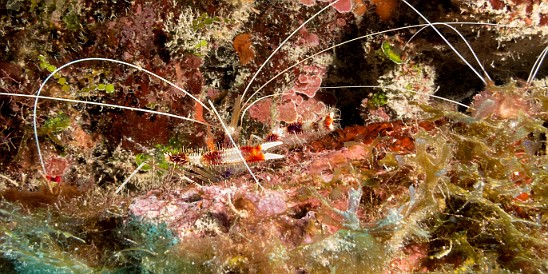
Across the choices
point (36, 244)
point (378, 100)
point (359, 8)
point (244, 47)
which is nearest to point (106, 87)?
point (244, 47)

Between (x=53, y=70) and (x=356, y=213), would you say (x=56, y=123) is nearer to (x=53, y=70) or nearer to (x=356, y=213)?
(x=53, y=70)

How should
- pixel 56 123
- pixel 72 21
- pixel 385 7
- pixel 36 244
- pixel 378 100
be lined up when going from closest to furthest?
pixel 36 244 < pixel 72 21 < pixel 56 123 < pixel 385 7 < pixel 378 100

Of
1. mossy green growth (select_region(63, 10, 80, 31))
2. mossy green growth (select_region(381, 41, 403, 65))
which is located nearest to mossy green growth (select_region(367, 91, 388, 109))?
mossy green growth (select_region(381, 41, 403, 65))

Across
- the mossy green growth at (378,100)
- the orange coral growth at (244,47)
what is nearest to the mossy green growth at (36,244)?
the orange coral growth at (244,47)

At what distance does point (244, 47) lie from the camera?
13.6 feet

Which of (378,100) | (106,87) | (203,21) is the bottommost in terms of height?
(378,100)

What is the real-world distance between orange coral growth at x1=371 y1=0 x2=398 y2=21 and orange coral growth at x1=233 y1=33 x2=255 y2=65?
5.03 ft

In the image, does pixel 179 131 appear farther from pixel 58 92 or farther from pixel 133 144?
pixel 58 92

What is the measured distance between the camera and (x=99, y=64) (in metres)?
3.71

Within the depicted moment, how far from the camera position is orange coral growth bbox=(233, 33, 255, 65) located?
13.5ft

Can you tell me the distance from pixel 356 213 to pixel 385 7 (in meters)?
2.92

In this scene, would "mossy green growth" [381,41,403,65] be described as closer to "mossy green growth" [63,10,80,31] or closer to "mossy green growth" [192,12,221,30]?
"mossy green growth" [192,12,221,30]

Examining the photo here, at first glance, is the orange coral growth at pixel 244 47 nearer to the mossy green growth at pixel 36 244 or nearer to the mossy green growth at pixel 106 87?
the mossy green growth at pixel 106 87

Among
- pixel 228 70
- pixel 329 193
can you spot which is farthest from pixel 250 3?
pixel 329 193
